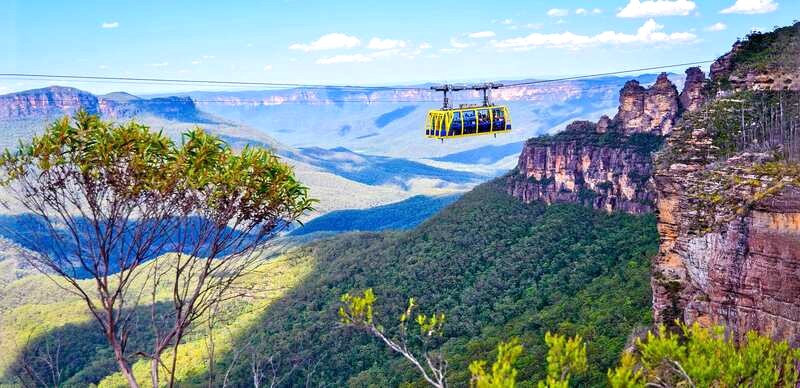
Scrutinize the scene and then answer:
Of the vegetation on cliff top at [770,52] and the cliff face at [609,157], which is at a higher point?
the vegetation on cliff top at [770,52]

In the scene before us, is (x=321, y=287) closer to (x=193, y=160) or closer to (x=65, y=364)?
(x=65, y=364)

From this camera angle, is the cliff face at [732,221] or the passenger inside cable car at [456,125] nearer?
the cliff face at [732,221]

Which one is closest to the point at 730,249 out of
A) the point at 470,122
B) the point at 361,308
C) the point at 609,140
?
the point at 470,122

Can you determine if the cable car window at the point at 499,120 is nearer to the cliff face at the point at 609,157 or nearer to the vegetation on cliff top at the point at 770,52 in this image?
the vegetation on cliff top at the point at 770,52

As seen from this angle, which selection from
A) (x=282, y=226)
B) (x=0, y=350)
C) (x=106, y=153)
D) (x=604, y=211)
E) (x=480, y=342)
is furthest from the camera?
(x=0, y=350)

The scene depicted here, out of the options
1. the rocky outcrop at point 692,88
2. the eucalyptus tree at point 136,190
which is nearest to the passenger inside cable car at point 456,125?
the eucalyptus tree at point 136,190

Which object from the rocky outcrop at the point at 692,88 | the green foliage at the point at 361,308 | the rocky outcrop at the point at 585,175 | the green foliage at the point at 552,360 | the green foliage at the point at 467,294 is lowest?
the green foliage at the point at 467,294

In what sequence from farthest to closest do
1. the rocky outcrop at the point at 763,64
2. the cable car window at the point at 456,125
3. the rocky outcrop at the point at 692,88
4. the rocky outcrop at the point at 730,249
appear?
the rocky outcrop at the point at 692,88 < the rocky outcrop at the point at 763,64 < the cable car window at the point at 456,125 < the rocky outcrop at the point at 730,249

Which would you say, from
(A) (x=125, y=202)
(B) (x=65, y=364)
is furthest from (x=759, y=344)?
(B) (x=65, y=364)
